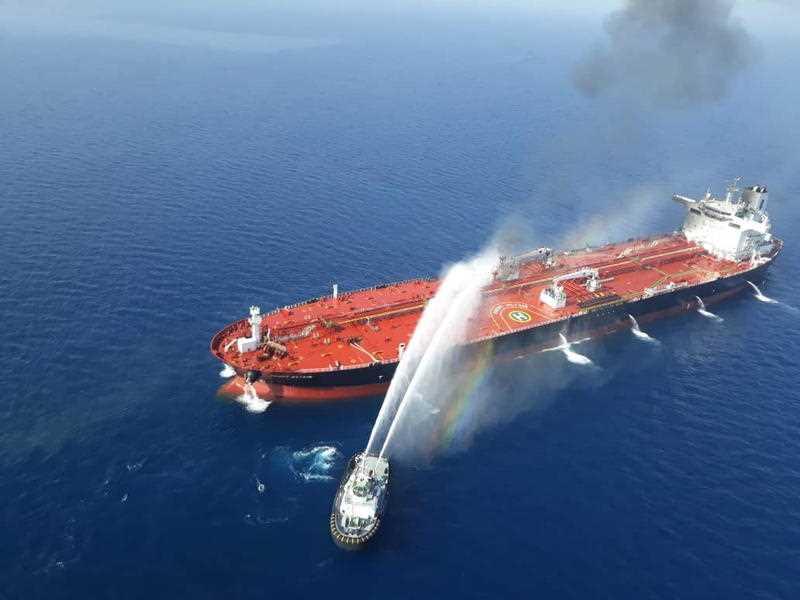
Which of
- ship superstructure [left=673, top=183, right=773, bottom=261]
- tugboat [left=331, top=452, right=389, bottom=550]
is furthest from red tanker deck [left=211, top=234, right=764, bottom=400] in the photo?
tugboat [left=331, top=452, right=389, bottom=550]

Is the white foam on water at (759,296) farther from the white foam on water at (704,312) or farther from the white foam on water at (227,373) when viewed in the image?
the white foam on water at (227,373)

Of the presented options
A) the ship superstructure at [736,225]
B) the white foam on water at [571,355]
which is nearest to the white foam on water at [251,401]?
the white foam on water at [571,355]

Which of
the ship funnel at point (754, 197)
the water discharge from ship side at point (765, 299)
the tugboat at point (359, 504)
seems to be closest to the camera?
the tugboat at point (359, 504)

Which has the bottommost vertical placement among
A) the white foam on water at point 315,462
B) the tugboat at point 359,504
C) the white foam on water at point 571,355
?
the tugboat at point 359,504

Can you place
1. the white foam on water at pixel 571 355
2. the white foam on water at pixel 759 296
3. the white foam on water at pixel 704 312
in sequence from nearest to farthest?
the white foam on water at pixel 571 355
the white foam on water at pixel 704 312
the white foam on water at pixel 759 296

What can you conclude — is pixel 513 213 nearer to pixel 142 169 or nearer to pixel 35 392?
pixel 142 169

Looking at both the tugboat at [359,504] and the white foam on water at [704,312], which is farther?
the white foam on water at [704,312]

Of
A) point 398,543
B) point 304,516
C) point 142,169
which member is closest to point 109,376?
point 304,516
